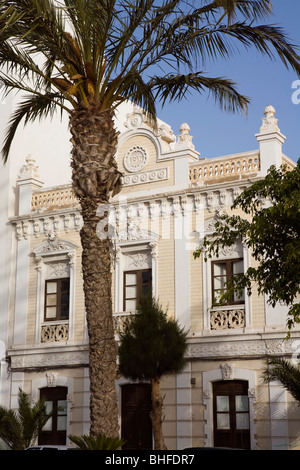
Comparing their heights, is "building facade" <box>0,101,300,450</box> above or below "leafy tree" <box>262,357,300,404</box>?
above

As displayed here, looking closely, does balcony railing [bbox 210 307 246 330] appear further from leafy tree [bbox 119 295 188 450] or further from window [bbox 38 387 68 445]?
window [bbox 38 387 68 445]

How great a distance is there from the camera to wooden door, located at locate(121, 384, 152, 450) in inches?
775

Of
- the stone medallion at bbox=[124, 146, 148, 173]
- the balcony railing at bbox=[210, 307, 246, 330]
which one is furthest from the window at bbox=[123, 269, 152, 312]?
the stone medallion at bbox=[124, 146, 148, 173]

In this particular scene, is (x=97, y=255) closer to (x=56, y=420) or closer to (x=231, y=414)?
(x=231, y=414)

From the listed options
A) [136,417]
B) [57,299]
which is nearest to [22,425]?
[136,417]

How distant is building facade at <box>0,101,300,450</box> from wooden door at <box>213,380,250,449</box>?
0.03 m

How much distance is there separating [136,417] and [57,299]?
4522 mm

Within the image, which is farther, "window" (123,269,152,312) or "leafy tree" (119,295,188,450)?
"window" (123,269,152,312)

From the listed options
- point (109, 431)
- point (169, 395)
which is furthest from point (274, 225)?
point (169, 395)

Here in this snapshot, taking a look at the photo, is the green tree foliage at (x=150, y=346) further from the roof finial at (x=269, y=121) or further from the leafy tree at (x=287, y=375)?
the roof finial at (x=269, y=121)

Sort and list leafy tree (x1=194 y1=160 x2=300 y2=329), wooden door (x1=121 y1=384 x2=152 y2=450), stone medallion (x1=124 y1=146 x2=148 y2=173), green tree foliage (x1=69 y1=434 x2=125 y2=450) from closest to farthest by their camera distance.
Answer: green tree foliage (x1=69 y1=434 x2=125 y2=450) → leafy tree (x1=194 y1=160 x2=300 y2=329) → wooden door (x1=121 y1=384 x2=152 y2=450) → stone medallion (x1=124 y1=146 x2=148 y2=173)

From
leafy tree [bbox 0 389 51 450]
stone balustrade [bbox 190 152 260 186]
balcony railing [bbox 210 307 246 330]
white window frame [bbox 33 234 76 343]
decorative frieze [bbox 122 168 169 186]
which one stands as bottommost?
leafy tree [bbox 0 389 51 450]
